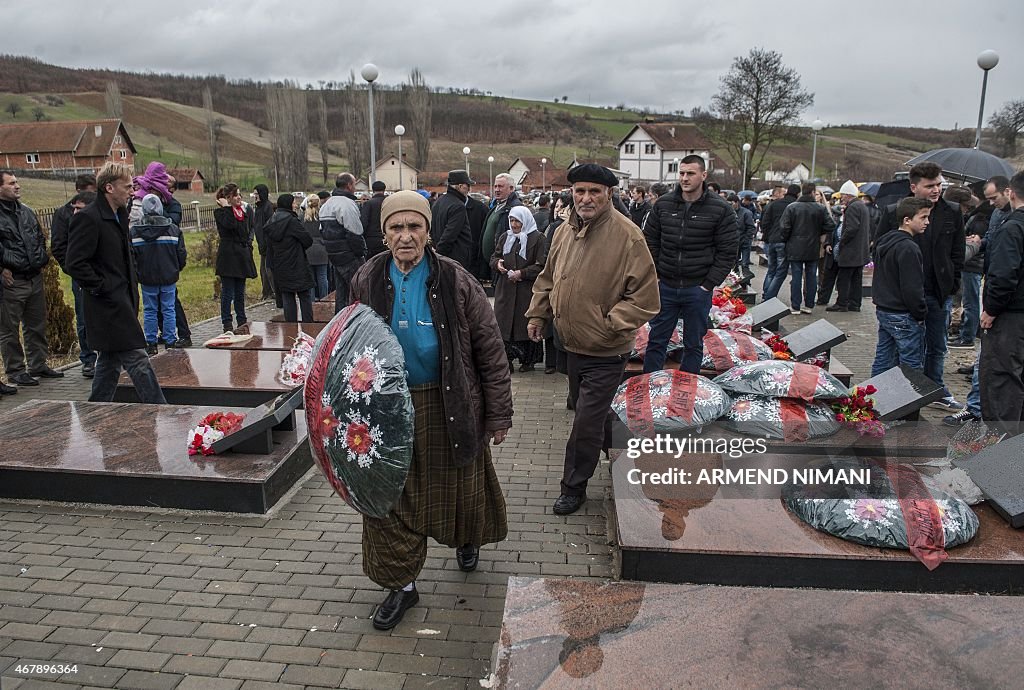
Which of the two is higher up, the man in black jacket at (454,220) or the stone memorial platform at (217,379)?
the man in black jacket at (454,220)

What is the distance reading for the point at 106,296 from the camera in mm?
5531

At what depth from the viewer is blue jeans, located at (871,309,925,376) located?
242 inches

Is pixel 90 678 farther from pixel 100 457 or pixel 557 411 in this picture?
pixel 557 411

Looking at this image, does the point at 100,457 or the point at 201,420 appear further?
the point at 201,420

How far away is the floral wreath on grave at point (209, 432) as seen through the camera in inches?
190

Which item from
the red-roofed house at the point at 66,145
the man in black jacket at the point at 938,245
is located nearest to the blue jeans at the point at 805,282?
the man in black jacket at the point at 938,245

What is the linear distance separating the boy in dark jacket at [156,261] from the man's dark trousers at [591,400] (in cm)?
613

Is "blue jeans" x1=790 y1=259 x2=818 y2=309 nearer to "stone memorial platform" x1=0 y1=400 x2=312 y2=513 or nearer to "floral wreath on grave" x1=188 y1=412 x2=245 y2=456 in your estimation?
"stone memorial platform" x1=0 y1=400 x2=312 y2=513

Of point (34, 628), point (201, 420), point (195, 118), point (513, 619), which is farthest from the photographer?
point (195, 118)

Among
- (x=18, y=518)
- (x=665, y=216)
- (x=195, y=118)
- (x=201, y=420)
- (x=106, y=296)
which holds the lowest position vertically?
(x=18, y=518)

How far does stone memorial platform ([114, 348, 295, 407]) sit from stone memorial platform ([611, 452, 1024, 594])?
400 centimetres

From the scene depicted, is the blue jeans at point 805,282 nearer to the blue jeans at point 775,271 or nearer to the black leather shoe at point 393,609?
the blue jeans at point 775,271

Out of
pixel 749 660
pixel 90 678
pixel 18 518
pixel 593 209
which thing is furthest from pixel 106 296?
pixel 749 660

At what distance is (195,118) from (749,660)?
11248 centimetres
